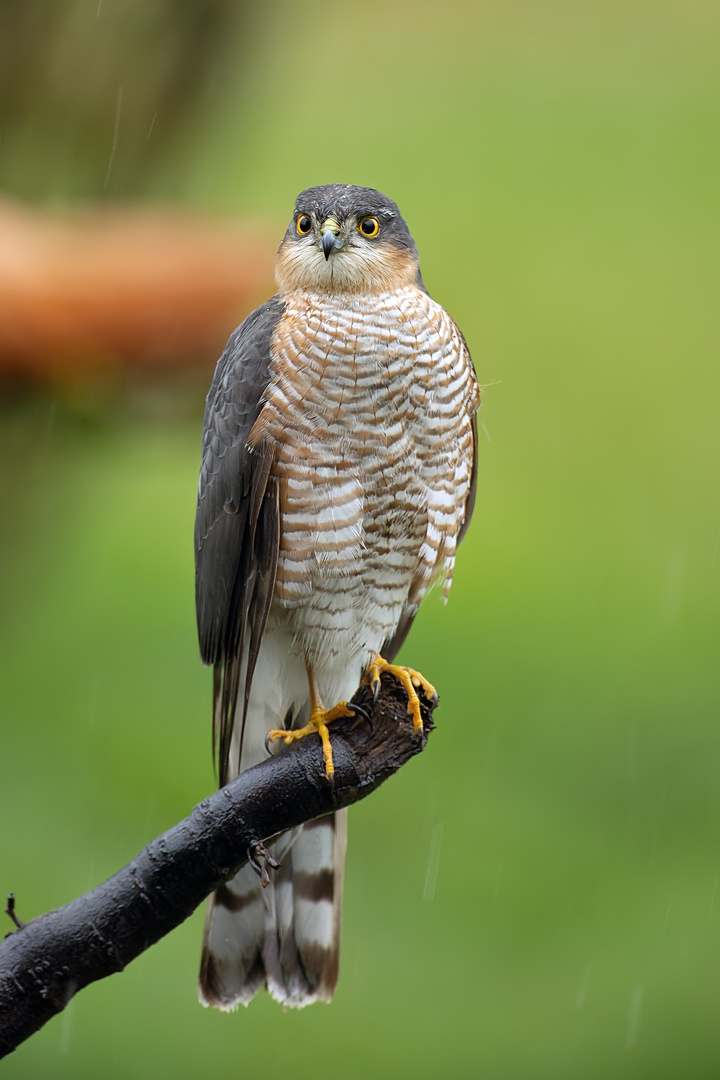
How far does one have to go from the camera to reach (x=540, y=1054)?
411cm

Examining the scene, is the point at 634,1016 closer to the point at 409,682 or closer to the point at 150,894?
the point at 409,682

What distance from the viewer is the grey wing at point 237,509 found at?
228 cm

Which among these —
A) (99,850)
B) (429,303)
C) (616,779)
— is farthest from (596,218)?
(429,303)

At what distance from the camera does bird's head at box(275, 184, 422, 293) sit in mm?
2229

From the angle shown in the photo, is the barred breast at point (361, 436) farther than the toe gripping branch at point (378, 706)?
Yes

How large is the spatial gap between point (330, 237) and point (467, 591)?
422 centimetres

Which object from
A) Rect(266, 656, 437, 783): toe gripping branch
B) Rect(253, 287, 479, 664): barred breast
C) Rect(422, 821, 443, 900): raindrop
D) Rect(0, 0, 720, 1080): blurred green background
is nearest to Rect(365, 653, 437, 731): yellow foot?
Rect(266, 656, 437, 783): toe gripping branch

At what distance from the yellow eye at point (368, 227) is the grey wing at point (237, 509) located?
0.22 m

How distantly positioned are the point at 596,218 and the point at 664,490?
2.48m

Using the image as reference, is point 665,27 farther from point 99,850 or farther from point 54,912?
point 54,912

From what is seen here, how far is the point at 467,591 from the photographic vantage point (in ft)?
20.6

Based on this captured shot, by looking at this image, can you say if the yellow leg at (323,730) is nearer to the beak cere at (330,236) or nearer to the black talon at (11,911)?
the black talon at (11,911)

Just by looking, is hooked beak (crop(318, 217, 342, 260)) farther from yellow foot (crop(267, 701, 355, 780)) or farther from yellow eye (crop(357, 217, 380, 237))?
yellow foot (crop(267, 701, 355, 780))

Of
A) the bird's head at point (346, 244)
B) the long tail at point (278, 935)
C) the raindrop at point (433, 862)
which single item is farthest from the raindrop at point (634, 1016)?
the bird's head at point (346, 244)
